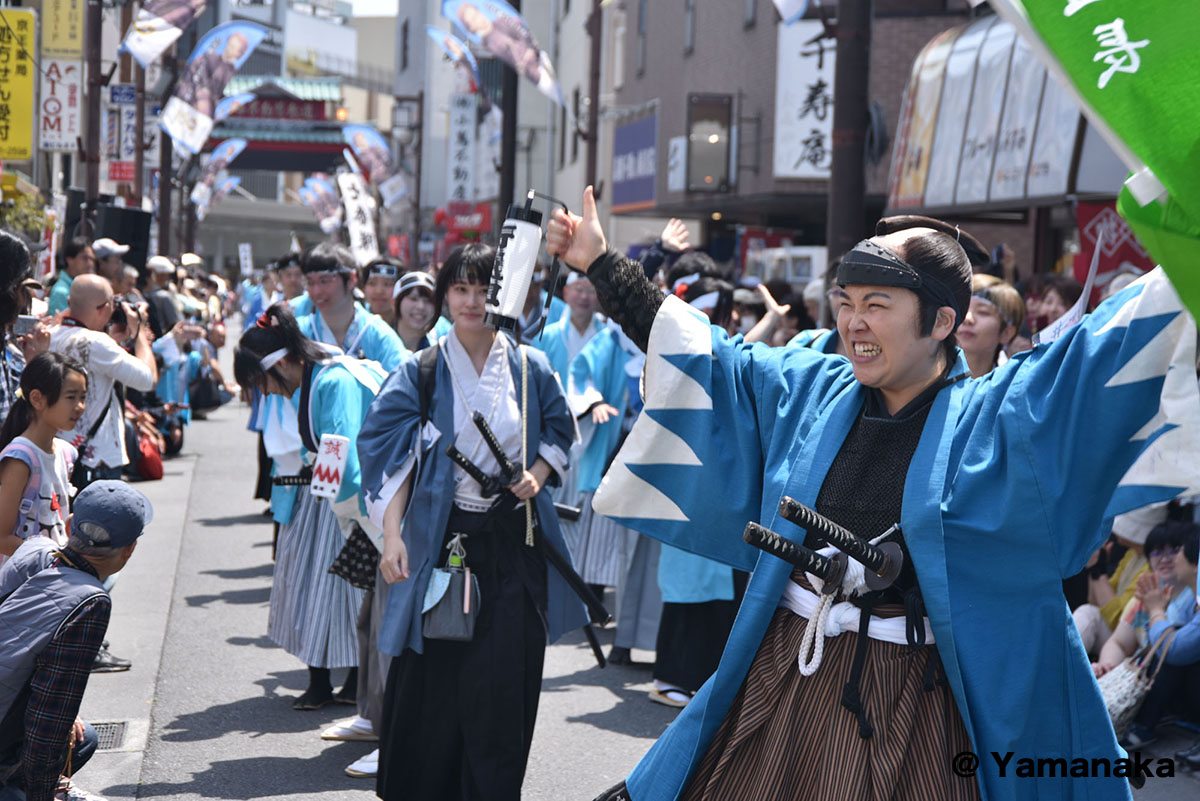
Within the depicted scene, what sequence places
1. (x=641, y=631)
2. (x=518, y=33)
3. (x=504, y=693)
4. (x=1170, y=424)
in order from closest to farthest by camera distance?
(x=1170, y=424) → (x=504, y=693) → (x=641, y=631) → (x=518, y=33)

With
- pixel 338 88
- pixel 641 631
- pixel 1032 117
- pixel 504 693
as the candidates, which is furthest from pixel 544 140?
pixel 504 693

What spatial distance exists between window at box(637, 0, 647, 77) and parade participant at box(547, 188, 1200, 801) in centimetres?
2600

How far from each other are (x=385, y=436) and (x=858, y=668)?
219 centimetres

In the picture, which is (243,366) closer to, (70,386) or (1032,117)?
(70,386)

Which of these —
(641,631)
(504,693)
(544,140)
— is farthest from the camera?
(544,140)

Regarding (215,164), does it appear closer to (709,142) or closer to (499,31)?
(709,142)

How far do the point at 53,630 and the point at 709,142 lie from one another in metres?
18.4

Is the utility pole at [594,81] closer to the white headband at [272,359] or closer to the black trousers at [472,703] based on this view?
the white headband at [272,359]

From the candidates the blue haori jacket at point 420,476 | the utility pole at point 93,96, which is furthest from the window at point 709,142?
the blue haori jacket at point 420,476

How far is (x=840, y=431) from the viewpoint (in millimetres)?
2771

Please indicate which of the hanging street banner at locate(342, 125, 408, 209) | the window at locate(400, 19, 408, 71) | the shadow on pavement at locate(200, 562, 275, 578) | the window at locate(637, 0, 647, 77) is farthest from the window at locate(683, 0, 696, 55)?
the window at locate(400, 19, 408, 71)

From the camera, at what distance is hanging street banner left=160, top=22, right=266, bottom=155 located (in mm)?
16781

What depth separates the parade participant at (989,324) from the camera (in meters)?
5.17

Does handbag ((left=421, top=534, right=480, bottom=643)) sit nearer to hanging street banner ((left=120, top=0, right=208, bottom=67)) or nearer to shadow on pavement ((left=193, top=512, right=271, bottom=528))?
shadow on pavement ((left=193, top=512, right=271, bottom=528))
